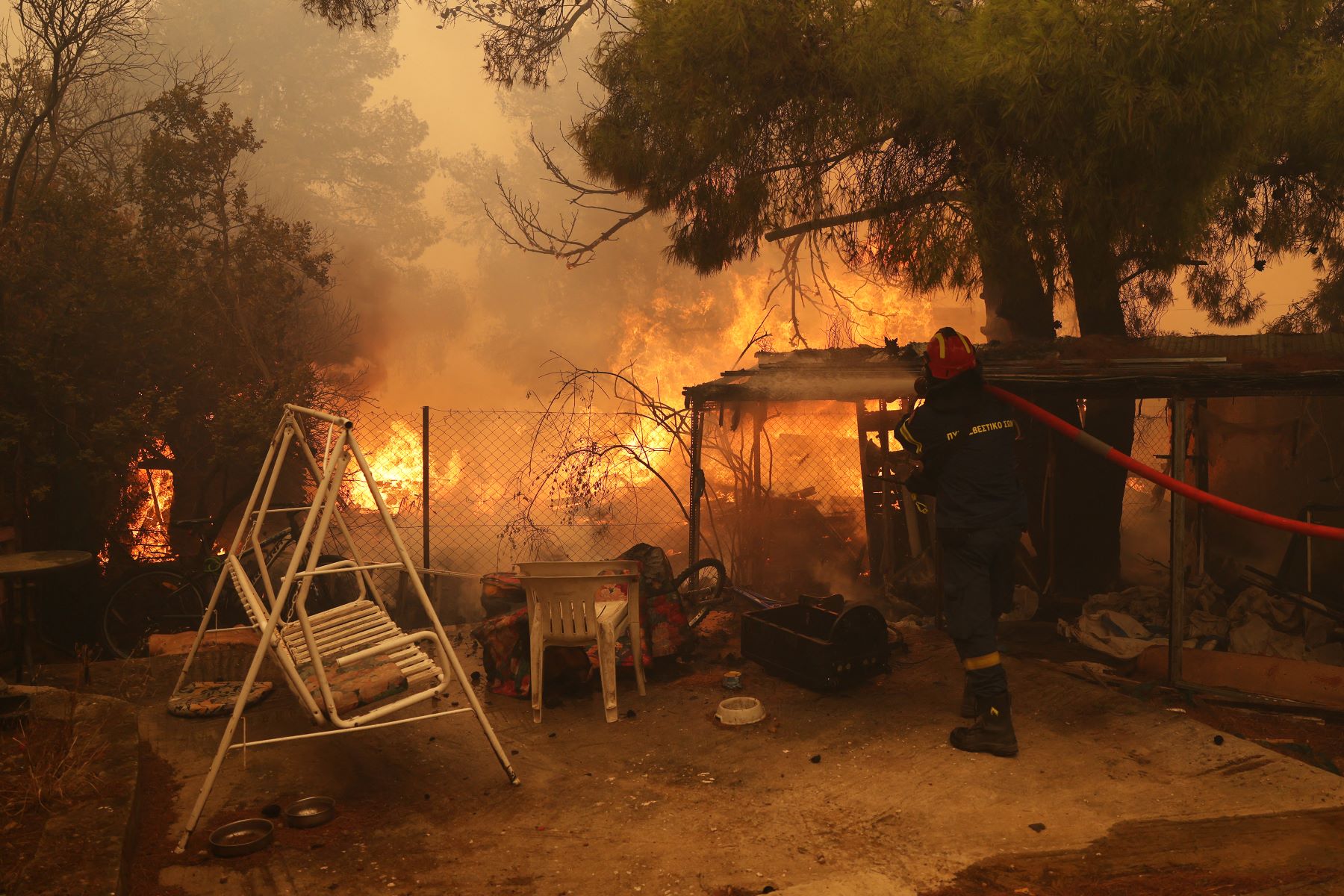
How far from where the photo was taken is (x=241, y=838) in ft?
12.0

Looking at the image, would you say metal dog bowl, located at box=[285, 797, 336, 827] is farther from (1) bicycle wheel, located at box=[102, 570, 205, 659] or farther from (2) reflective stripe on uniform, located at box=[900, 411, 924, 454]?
(1) bicycle wheel, located at box=[102, 570, 205, 659]

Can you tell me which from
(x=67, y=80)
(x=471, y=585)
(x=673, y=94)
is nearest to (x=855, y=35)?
(x=673, y=94)

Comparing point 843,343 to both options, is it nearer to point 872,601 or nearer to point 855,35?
point 872,601

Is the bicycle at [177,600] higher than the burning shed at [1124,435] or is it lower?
lower

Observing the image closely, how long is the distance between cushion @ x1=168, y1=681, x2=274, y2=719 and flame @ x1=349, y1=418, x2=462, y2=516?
24.1 ft

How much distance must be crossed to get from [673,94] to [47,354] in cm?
649

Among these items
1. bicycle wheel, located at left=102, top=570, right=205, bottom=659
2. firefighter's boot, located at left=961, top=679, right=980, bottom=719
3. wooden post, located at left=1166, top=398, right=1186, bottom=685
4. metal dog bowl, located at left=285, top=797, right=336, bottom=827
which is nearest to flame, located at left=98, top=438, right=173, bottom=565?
bicycle wheel, located at left=102, top=570, right=205, bottom=659

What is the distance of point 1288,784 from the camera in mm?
4094

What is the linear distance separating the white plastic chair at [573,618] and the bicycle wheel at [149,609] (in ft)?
14.3

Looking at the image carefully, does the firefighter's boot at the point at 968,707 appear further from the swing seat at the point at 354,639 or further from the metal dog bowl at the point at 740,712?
the swing seat at the point at 354,639

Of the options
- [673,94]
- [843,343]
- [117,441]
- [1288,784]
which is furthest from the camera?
[843,343]

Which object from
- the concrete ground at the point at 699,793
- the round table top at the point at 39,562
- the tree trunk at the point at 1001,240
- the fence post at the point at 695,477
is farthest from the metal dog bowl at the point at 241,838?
the tree trunk at the point at 1001,240

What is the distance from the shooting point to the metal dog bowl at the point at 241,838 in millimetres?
3543

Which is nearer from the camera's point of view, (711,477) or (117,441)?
(117,441)
